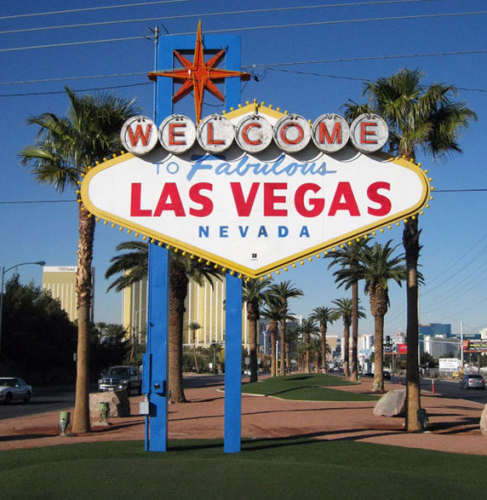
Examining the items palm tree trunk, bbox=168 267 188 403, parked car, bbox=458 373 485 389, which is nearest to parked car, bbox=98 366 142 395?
palm tree trunk, bbox=168 267 188 403

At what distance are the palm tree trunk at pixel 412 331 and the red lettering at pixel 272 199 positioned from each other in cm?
759

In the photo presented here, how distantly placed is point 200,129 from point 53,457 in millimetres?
7147

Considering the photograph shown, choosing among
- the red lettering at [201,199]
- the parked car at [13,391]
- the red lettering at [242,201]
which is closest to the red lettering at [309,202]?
the red lettering at [242,201]

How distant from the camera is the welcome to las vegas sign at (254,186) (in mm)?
13211

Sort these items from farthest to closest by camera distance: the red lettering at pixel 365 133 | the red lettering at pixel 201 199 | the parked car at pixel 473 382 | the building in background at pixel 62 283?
1. the building in background at pixel 62 283
2. the parked car at pixel 473 382
3. the red lettering at pixel 201 199
4. the red lettering at pixel 365 133

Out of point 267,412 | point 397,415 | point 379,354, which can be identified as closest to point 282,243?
point 397,415

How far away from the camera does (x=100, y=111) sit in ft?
60.8

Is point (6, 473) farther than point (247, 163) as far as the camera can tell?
No

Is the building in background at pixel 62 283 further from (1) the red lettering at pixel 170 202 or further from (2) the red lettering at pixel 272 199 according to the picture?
(2) the red lettering at pixel 272 199

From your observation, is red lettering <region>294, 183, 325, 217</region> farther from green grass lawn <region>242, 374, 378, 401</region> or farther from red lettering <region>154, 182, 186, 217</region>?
green grass lawn <region>242, 374, 378, 401</region>

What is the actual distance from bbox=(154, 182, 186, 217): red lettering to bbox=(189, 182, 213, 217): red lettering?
0.80ft

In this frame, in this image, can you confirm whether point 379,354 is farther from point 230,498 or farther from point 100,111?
point 230,498

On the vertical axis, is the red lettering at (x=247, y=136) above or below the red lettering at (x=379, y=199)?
above

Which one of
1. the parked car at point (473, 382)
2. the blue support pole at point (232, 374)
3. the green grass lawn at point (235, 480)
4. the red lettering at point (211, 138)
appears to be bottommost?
the parked car at point (473, 382)
